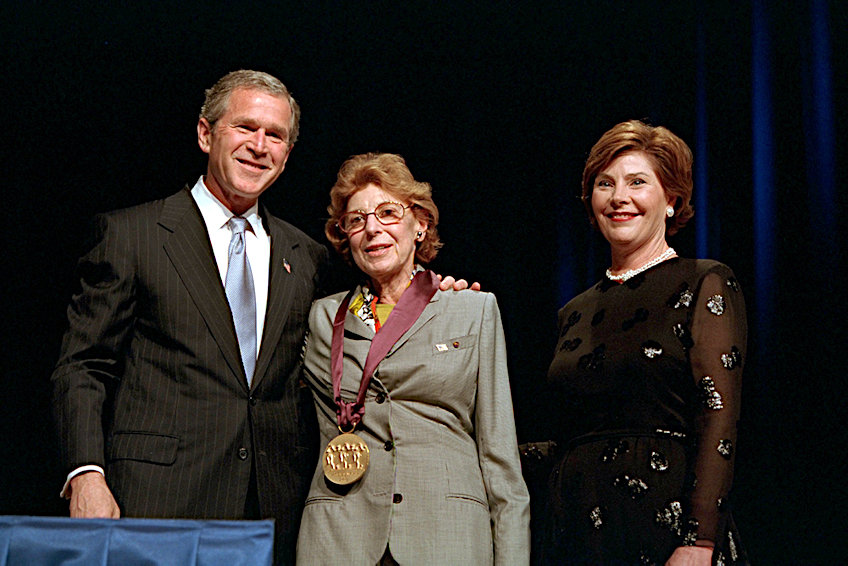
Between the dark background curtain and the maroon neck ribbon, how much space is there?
70cm

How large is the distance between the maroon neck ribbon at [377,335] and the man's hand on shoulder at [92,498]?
595 mm

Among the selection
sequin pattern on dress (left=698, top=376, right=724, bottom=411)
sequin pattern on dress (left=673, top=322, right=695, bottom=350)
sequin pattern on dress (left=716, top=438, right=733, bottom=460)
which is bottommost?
sequin pattern on dress (left=716, top=438, right=733, bottom=460)

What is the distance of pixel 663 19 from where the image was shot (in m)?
3.09

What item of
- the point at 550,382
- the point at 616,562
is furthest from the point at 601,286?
the point at 616,562

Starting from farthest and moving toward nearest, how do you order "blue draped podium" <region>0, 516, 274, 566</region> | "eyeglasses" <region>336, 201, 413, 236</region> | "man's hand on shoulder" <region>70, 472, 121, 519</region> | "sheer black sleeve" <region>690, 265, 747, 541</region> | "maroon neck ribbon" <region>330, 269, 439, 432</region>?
"eyeglasses" <region>336, 201, 413, 236</region> < "maroon neck ribbon" <region>330, 269, 439, 432</region> < "sheer black sleeve" <region>690, 265, 747, 541</region> < "man's hand on shoulder" <region>70, 472, 121, 519</region> < "blue draped podium" <region>0, 516, 274, 566</region>

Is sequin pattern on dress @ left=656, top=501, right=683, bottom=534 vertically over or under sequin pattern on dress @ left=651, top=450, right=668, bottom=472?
under

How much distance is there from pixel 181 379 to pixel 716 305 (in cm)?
143

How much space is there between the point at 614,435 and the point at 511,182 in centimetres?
112

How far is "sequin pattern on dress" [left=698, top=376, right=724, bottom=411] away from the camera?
7.31 ft

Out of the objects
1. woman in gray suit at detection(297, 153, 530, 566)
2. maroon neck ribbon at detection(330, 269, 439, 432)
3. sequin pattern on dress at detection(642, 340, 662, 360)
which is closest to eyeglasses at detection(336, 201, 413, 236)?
→ woman in gray suit at detection(297, 153, 530, 566)

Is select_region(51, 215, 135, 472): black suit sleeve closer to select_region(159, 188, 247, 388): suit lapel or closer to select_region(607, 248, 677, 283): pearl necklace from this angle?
select_region(159, 188, 247, 388): suit lapel

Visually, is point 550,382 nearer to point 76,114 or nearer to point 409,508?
point 409,508

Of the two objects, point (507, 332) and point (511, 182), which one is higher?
point (511, 182)

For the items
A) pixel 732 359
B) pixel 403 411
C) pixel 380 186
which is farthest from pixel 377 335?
pixel 732 359
